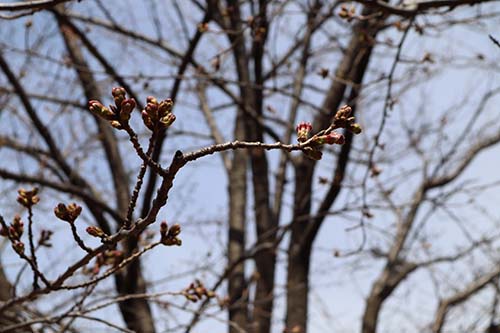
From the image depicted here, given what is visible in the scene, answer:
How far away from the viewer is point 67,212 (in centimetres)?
122

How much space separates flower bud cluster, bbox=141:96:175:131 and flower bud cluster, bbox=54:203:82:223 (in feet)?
1.14

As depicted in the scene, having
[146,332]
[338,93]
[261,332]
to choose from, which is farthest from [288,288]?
[338,93]

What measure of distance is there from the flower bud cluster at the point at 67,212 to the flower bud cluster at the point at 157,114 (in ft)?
1.14

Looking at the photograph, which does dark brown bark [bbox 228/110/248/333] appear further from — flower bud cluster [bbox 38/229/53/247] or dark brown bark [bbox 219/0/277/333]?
flower bud cluster [bbox 38/229/53/247]

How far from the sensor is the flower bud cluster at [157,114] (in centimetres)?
95

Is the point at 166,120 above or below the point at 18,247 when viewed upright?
below

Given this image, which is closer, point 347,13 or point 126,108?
point 126,108

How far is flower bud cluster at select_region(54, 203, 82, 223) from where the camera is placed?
1198mm

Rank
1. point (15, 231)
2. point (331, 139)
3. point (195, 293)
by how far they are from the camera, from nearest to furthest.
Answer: point (331, 139), point (15, 231), point (195, 293)

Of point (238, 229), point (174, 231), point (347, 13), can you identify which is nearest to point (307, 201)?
point (238, 229)

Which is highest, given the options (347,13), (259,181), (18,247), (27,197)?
(259,181)

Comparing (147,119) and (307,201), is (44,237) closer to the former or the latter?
(147,119)

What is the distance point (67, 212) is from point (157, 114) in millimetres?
389

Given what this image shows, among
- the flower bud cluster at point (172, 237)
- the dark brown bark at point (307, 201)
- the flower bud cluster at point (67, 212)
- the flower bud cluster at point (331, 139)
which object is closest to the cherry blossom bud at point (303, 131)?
the flower bud cluster at point (331, 139)
